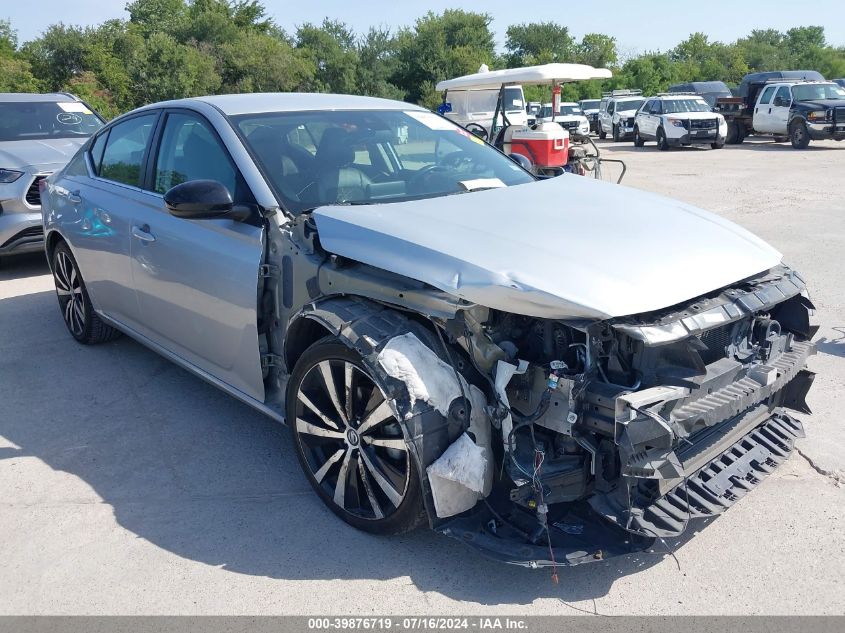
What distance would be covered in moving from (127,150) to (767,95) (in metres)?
23.0

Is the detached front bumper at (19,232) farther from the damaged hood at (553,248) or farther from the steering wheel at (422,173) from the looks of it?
the damaged hood at (553,248)

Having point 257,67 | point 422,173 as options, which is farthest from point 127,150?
point 257,67

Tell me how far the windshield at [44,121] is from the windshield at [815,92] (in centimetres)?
A: 1998

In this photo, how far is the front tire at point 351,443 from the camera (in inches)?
118

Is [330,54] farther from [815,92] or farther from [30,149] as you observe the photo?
[30,149]

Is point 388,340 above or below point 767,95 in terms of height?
below

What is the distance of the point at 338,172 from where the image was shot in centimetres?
381

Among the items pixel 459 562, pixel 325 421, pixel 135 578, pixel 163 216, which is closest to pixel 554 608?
pixel 459 562

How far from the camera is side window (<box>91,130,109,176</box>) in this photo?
5.25 metres

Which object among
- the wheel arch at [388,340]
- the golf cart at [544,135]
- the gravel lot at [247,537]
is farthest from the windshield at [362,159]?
the golf cart at [544,135]

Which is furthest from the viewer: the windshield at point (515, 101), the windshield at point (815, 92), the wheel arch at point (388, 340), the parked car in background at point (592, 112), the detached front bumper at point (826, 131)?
the parked car in background at point (592, 112)

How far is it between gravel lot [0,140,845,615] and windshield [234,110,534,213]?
1.34 m

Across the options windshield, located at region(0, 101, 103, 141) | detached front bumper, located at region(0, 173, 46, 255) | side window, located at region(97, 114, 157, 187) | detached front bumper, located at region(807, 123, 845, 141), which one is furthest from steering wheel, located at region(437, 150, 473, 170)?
detached front bumper, located at region(807, 123, 845, 141)

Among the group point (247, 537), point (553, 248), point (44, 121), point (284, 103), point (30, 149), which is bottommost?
point (247, 537)
